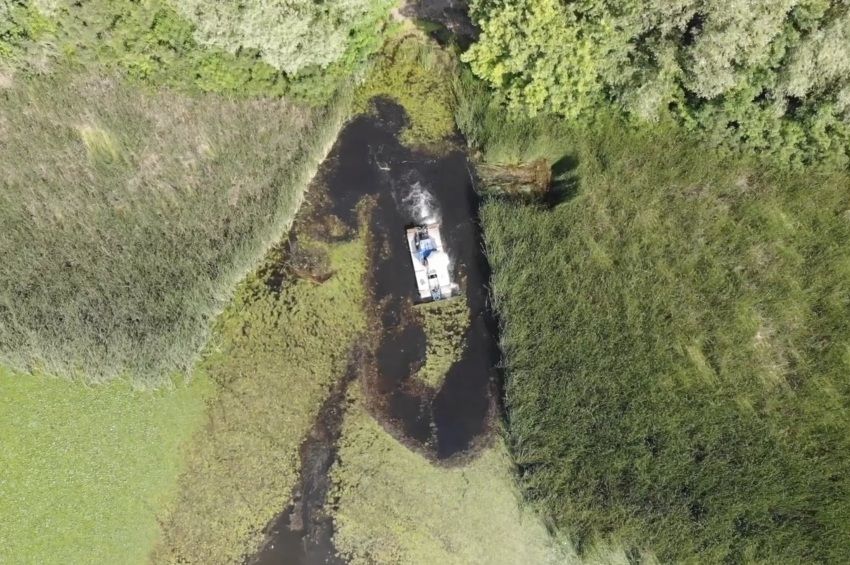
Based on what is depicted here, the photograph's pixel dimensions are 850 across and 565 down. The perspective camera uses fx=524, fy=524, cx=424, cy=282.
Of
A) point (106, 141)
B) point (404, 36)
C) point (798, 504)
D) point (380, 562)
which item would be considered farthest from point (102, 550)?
point (798, 504)

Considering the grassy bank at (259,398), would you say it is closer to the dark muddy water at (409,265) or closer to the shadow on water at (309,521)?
the shadow on water at (309,521)

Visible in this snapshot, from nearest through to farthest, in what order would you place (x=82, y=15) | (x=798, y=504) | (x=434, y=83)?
1. (x=82, y=15)
2. (x=798, y=504)
3. (x=434, y=83)

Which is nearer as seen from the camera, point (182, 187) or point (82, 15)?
point (82, 15)

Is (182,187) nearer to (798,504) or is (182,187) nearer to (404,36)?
(404,36)

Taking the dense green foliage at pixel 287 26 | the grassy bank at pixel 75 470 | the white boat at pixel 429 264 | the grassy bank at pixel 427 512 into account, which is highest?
the dense green foliage at pixel 287 26

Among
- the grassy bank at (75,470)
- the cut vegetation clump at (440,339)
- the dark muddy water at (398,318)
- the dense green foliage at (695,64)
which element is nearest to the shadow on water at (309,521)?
the dark muddy water at (398,318)

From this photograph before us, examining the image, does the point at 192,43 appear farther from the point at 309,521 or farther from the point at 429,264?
the point at 309,521

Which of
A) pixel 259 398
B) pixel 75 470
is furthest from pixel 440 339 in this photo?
pixel 75 470

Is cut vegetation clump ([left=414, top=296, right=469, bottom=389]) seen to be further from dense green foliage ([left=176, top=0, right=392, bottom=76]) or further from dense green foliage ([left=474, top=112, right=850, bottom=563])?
dense green foliage ([left=176, top=0, right=392, bottom=76])
